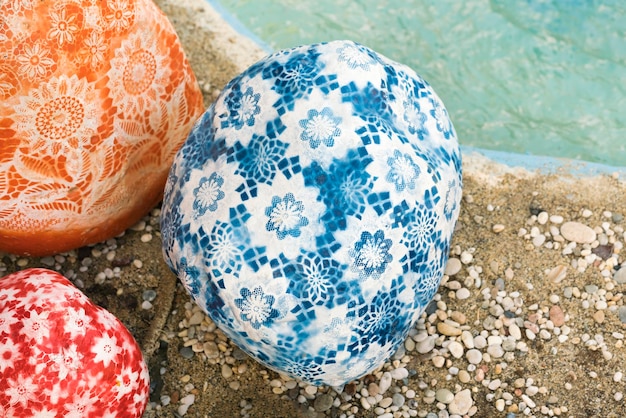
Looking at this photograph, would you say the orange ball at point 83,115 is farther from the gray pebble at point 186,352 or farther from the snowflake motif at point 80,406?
the snowflake motif at point 80,406

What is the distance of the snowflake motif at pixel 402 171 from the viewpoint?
234 centimetres

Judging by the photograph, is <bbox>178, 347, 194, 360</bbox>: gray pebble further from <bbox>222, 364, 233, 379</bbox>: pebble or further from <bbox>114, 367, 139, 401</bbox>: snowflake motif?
<bbox>114, 367, 139, 401</bbox>: snowflake motif

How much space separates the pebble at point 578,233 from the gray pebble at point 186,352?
163 centimetres

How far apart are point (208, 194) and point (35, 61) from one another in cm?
74

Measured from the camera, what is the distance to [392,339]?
255 cm

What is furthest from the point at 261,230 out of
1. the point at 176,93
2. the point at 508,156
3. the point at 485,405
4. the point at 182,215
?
the point at 508,156

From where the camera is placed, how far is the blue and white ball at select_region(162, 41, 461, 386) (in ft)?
7.56

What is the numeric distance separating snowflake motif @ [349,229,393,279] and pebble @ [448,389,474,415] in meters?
0.75

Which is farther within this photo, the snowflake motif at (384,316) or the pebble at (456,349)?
the pebble at (456,349)

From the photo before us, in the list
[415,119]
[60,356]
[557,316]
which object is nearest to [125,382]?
[60,356]

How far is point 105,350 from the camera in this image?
8.25ft

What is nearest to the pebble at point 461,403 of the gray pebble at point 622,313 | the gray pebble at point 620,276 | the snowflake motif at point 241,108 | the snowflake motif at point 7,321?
the gray pebble at point 622,313

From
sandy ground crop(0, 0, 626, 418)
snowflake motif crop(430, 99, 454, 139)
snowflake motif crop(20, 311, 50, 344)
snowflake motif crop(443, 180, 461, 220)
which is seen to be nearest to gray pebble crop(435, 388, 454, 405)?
sandy ground crop(0, 0, 626, 418)

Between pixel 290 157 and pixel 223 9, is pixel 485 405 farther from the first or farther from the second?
pixel 223 9
